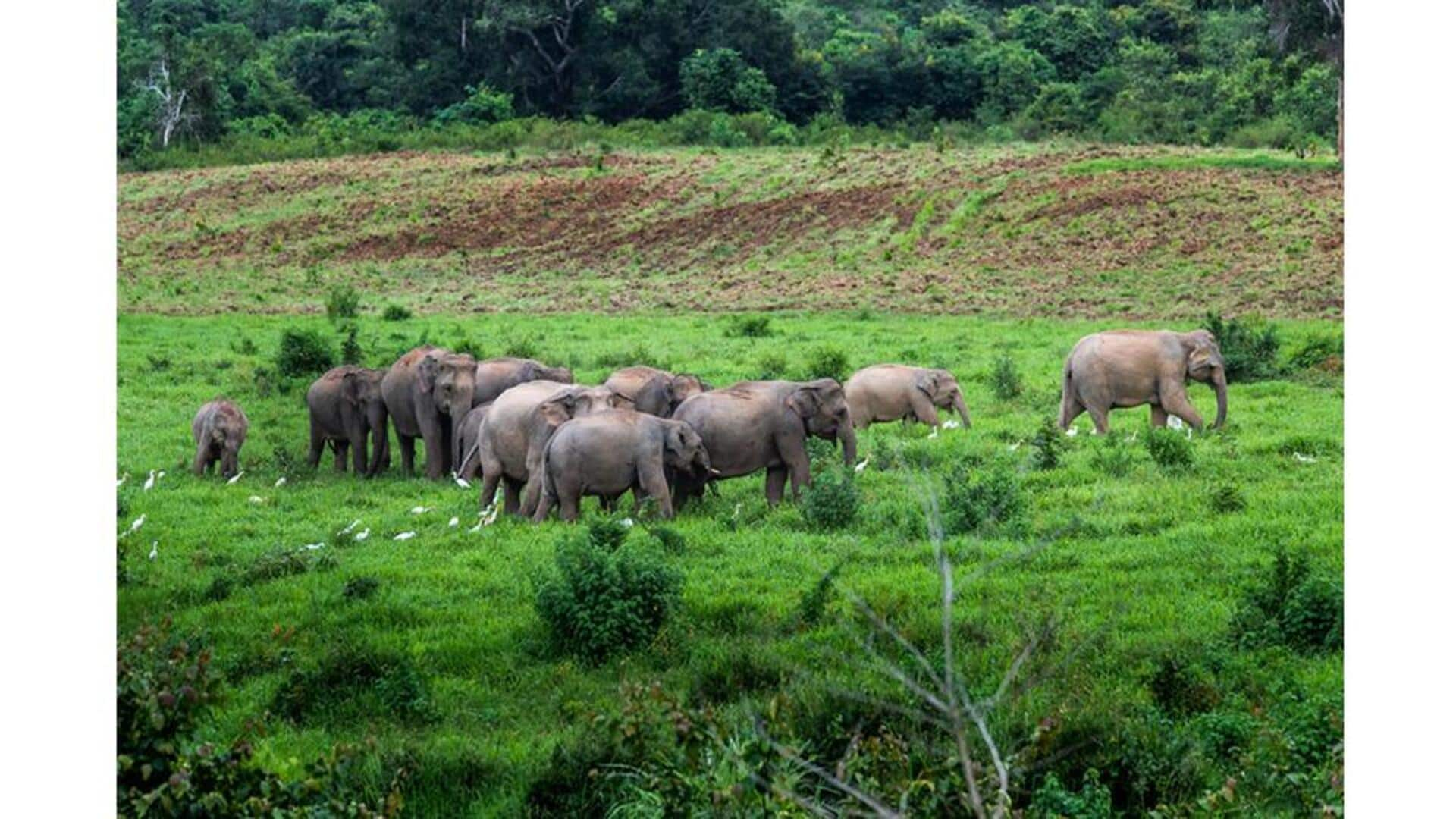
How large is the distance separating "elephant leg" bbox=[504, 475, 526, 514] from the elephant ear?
1794 mm

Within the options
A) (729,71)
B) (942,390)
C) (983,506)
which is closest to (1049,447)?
(983,506)

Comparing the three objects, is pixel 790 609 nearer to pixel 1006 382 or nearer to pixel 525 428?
pixel 525 428

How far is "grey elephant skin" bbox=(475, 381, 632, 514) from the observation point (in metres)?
12.7

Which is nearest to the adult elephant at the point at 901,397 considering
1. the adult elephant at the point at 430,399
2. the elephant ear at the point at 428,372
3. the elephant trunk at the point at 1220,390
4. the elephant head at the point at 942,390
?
the elephant head at the point at 942,390

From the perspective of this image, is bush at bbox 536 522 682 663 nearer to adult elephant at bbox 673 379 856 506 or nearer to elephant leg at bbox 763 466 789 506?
adult elephant at bbox 673 379 856 506

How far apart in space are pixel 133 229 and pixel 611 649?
2981cm

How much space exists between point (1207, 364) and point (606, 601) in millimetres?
7850

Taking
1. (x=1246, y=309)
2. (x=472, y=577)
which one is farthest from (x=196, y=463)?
(x=1246, y=309)

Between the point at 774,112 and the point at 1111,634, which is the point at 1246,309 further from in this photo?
the point at 774,112

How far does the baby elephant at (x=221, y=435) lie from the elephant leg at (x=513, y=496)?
9.68 ft

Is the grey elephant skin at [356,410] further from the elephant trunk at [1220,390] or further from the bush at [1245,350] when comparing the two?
the bush at [1245,350]

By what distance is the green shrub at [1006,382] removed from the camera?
17.9m

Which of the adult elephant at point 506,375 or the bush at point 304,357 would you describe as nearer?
the adult elephant at point 506,375
